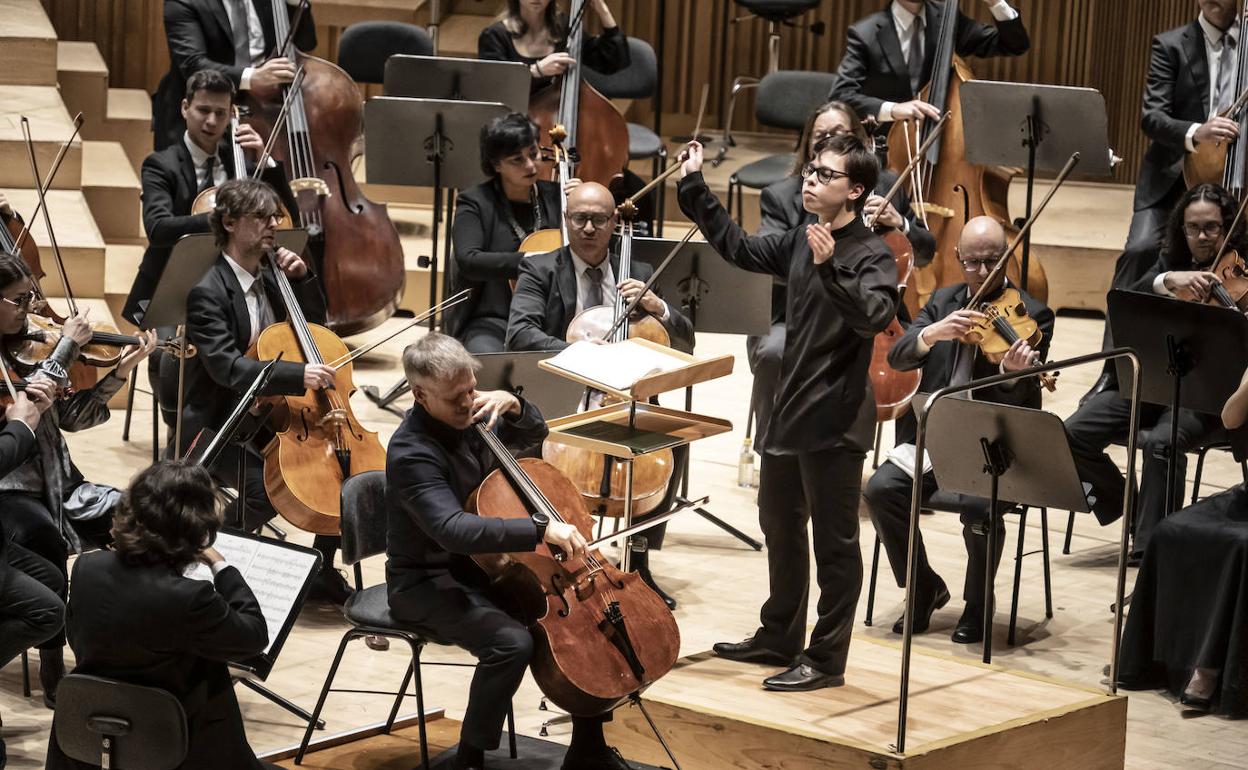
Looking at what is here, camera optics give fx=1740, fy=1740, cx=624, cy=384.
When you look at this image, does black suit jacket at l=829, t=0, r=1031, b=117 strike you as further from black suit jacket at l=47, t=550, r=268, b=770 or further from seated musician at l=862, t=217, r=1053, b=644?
black suit jacket at l=47, t=550, r=268, b=770

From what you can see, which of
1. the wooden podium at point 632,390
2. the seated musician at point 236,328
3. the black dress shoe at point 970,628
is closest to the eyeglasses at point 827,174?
the wooden podium at point 632,390

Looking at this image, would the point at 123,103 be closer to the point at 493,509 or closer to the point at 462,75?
the point at 462,75

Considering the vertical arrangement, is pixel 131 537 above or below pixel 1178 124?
below

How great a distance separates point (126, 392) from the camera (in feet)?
20.5

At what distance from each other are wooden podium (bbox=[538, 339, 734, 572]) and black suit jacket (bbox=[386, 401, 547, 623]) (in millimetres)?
217

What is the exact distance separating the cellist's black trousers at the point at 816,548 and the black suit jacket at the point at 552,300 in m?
0.97

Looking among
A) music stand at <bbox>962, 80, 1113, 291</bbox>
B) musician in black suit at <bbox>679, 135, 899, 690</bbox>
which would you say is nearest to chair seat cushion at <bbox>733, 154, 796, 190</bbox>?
music stand at <bbox>962, 80, 1113, 291</bbox>

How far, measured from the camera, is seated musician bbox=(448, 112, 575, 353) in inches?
197

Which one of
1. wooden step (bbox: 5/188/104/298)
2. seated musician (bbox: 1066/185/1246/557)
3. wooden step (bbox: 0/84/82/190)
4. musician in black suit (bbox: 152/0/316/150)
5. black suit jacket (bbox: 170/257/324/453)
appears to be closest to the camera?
black suit jacket (bbox: 170/257/324/453)

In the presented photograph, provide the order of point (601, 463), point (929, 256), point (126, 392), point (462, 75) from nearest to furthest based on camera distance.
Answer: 1. point (601, 463)
2. point (929, 256)
3. point (462, 75)
4. point (126, 392)

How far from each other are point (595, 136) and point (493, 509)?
2.65 m

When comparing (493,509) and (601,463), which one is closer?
(493,509)

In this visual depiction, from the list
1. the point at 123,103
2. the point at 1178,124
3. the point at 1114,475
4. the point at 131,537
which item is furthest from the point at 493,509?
the point at 123,103

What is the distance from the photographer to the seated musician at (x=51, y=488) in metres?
3.76
